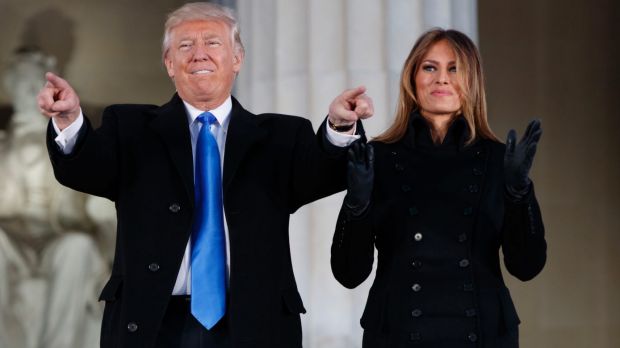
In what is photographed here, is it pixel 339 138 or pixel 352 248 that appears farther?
pixel 352 248

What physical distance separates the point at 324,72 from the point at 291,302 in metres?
2.39

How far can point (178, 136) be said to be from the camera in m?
3.47

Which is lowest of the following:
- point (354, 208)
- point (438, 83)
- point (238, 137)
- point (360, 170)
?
point (354, 208)

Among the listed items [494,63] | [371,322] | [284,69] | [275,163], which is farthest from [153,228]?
[494,63]

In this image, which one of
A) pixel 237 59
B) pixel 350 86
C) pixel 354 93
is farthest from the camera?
pixel 350 86

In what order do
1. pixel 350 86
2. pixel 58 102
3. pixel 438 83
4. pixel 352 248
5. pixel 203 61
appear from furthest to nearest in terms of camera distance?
pixel 350 86, pixel 438 83, pixel 352 248, pixel 203 61, pixel 58 102

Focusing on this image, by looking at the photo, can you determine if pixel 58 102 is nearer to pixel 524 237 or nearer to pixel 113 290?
pixel 113 290

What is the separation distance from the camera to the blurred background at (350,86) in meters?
5.58

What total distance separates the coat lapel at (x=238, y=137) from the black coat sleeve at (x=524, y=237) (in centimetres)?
78

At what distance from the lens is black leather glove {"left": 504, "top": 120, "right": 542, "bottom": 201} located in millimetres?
3377

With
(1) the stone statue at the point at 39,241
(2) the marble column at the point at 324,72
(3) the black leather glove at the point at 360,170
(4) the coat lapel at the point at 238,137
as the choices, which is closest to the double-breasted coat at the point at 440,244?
(3) the black leather glove at the point at 360,170

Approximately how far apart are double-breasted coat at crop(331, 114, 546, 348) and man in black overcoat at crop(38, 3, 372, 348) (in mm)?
323

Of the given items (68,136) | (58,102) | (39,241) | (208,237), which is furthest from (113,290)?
(39,241)

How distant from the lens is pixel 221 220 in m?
3.36
